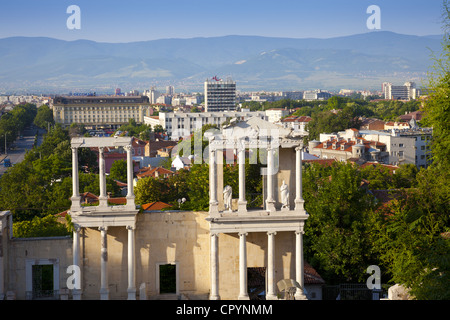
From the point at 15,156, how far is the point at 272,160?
4622 inches

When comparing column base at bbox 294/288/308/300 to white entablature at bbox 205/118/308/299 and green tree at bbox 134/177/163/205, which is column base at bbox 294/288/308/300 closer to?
white entablature at bbox 205/118/308/299

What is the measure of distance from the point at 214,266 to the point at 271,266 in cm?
239

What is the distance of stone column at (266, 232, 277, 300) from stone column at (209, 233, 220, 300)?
2.12m

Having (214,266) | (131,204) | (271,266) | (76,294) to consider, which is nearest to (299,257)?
(271,266)

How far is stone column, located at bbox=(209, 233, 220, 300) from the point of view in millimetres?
28734

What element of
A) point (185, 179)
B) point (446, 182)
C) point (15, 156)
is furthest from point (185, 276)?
point (15, 156)

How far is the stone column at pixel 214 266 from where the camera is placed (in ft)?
94.3

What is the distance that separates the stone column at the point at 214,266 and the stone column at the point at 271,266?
6.95 ft

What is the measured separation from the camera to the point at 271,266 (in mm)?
29234

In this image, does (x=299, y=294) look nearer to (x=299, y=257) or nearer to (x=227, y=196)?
(x=299, y=257)

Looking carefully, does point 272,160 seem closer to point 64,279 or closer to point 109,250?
point 109,250

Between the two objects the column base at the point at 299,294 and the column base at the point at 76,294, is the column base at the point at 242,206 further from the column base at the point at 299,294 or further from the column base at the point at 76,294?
the column base at the point at 76,294

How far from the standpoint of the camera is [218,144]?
96.2 ft

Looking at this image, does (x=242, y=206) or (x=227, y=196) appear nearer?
(x=242, y=206)
